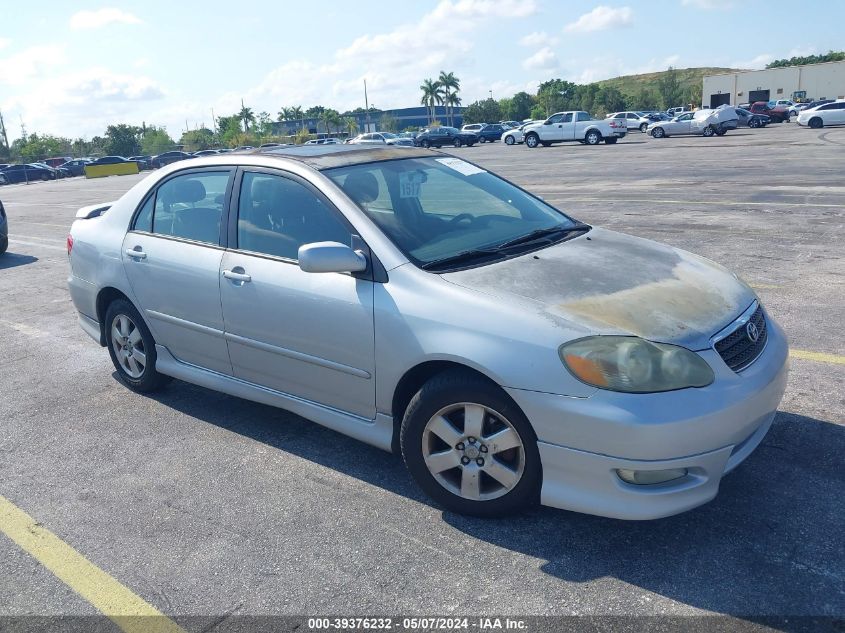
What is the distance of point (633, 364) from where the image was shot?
2811 millimetres

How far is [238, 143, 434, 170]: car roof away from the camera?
4030 mm

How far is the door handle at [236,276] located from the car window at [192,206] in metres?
0.28

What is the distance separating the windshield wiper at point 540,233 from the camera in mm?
3789

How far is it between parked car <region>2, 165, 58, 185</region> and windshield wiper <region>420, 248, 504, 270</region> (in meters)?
56.7

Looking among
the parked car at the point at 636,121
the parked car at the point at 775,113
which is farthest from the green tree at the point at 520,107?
the parked car at the point at 775,113

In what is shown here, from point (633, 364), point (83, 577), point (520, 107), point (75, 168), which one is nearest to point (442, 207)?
point (633, 364)

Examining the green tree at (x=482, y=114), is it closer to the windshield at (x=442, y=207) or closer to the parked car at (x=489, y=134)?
the parked car at (x=489, y=134)

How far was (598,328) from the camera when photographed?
2891 millimetres

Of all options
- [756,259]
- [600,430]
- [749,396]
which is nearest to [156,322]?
[600,430]

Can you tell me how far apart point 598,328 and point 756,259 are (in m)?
5.89

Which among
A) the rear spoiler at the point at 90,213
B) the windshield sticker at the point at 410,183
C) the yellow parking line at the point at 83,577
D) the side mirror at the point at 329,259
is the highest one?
the windshield sticker at the point at 410,183

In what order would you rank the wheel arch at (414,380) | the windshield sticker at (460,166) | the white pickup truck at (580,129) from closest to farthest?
the wheel arch at (414,380), the windshield sticker at (460,166), the white pickup truck at (580,129)

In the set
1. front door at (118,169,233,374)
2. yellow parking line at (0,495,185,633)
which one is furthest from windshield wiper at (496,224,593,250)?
yellow parking line at (0,495,185,633)

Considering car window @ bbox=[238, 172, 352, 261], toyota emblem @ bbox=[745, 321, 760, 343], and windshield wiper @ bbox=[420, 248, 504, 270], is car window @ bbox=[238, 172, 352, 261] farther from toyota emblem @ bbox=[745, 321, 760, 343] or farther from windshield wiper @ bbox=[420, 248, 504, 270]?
toyota emblem @ bbox=[745, 321, 760, 343]
